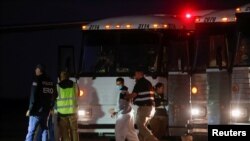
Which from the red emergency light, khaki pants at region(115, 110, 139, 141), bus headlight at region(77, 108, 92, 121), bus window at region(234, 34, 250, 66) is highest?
the red emergency light

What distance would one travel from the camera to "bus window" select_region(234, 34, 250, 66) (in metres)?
13.1

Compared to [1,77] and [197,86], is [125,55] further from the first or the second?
[1,77]

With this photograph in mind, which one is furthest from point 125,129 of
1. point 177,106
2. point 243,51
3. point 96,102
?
point 243,51

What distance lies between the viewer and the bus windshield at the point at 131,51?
14805mm

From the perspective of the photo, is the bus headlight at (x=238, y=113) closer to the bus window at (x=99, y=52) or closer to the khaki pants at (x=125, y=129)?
the khaki pants at (x=125, y=129)

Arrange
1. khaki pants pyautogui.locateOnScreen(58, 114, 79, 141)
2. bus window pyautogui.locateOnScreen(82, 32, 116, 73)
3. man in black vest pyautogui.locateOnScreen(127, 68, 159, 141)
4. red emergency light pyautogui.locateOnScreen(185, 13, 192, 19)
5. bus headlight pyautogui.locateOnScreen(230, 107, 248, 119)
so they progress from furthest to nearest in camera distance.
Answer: red emergency light pyautogui.locateOnScreen(185, 13, 192, 19) < bus window pyautogui.locateOnScreen(82, 32, 116, 73) < khaki pants pyautogui.locateOnScreen(58, 114, 79, 141) < man in black vest pyautogui.locateOnScreen(127, 68, 159, 141) < bus headlight pyautogui.locateOnScreen(230, 107, 248, 119)

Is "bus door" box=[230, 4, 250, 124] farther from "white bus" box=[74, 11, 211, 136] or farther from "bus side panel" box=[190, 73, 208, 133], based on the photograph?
"white bus" box=[74, 11, 211, 136]

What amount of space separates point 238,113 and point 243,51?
1.28 metres

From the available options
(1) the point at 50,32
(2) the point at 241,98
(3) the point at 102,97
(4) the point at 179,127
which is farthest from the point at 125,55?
(1) the point at 50,32

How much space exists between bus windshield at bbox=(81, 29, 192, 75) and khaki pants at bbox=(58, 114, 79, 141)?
4.17 feet

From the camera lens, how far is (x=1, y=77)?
4853 cm

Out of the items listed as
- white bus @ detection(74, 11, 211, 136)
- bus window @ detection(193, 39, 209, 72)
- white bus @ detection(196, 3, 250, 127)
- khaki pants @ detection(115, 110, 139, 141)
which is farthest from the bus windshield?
khaki pants @ detection(115, 110, 139, 141)

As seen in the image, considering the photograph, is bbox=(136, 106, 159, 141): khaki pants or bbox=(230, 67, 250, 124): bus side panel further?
bbox=(136, 106, 159, 141): khaki pants

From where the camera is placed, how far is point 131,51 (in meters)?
14.9
